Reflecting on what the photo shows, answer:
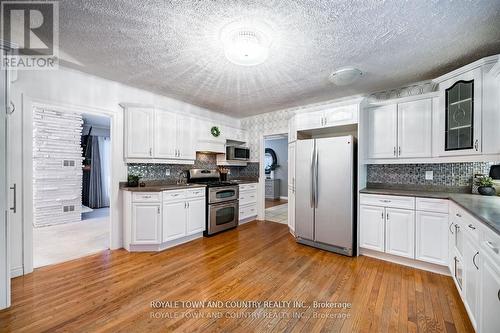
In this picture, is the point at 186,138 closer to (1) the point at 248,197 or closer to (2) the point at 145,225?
(2) the point at 145,225

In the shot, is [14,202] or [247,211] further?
[247,211]

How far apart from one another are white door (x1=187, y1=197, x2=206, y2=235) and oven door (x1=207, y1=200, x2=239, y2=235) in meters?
0.14

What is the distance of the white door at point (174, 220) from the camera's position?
10.2 feet

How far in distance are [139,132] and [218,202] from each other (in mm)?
1789

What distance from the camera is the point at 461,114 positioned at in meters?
2.41

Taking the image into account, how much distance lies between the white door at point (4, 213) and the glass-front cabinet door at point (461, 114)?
4.63m

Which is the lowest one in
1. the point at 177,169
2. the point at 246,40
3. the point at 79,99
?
the point at 177,169

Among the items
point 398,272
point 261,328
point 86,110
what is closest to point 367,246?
point 398,272

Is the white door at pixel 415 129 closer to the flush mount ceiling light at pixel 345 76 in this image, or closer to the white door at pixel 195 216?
the flush mount ceiling light at pixel 345 76

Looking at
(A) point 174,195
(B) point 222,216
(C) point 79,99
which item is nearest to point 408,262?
(B) point 222,216

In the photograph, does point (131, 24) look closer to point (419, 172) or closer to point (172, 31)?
point (172, 31)

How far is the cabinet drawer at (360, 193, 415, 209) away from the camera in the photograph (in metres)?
2.57

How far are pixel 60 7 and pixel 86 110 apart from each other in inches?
59.0

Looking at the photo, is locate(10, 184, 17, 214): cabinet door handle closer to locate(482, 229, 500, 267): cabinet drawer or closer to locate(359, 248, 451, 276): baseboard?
locate(482, 229, 500, 267): cabinet drawer
